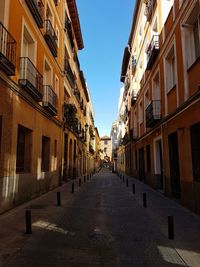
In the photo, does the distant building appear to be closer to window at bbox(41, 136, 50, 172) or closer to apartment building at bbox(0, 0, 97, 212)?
apartment building at bbox(0, 0, 97, 212)

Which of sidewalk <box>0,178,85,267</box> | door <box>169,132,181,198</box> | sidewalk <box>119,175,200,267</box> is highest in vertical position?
door <box>169,132,181,198</box>

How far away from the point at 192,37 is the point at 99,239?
8219 millimetres

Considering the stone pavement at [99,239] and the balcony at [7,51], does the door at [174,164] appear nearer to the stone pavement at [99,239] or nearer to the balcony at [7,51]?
the stone pavement at [99,239]

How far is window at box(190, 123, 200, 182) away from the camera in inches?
366

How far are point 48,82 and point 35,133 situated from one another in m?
4.43

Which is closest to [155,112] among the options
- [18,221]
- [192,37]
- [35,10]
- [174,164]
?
[174,164]

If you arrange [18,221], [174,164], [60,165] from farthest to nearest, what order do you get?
[60,165], [174,164], [18,221]

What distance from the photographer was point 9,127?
947cm

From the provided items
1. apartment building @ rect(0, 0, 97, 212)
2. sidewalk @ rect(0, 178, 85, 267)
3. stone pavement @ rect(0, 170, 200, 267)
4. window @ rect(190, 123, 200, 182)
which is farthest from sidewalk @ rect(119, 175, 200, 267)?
apartment building @ rect(0, 0, 97, 212)

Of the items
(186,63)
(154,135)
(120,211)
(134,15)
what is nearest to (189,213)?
(120,211)

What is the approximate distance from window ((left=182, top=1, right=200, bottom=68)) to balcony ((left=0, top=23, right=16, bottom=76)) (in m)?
6.32

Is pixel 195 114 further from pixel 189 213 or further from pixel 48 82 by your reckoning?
pixel 48 82

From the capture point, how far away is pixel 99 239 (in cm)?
606

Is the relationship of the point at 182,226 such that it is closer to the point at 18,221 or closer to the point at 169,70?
the point at 18,221
